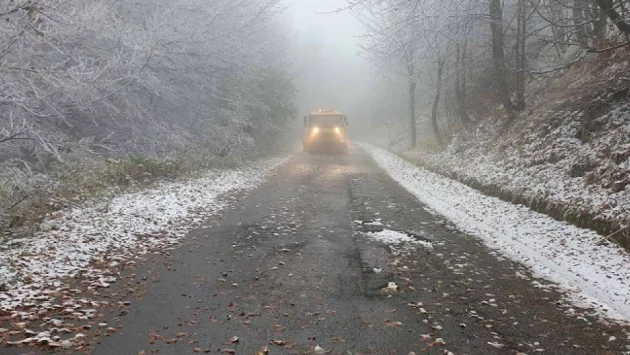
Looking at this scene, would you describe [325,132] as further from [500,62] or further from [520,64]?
[520,64]

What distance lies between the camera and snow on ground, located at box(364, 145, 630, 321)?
5.70 metres

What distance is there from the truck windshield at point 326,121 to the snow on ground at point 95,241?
18.8 m

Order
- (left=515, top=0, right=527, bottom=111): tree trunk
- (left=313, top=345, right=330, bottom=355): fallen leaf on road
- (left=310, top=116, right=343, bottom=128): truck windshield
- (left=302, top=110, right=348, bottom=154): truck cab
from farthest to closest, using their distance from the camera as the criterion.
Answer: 1. (left=310, top=116, right=343, bottom=128): truck windshield
2. (left=302, top=110, right=348, bottom=154): truck cab
3. (left=515, top=0, right=527, bottom=111): tree trunk
4. (left=313, top=345, right=330, bottom=355): fallen leaf on road

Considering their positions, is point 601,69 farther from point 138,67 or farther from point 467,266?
point 138,67

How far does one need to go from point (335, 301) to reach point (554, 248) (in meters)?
4.35

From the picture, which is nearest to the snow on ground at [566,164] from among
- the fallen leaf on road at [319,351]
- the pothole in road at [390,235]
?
the pothole in road at [390,235]

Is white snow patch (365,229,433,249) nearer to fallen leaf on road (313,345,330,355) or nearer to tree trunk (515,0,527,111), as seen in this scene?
fallen leaf on road (313,345,330,355)

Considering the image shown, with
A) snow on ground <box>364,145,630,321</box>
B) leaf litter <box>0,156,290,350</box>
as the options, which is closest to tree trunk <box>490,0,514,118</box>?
snow on ground <box>364,145,630,321</box>

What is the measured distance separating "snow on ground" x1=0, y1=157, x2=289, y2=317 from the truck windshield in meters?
18.8

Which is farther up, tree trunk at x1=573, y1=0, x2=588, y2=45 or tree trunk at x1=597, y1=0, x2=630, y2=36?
tree trunk at x1=573, y1=0, x2=588, y2=45

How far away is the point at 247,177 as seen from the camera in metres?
17.4

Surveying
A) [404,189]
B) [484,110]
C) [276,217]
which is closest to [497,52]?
[484,110]

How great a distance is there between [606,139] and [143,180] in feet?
39.4

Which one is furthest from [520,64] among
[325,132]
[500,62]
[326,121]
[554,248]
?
[326,121]
